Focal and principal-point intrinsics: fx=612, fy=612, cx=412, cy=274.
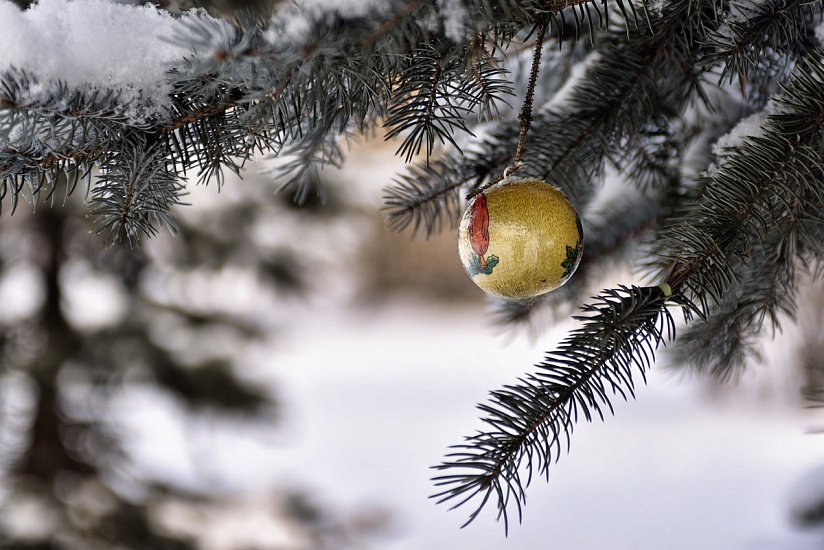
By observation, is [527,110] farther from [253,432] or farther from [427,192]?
[253,432]

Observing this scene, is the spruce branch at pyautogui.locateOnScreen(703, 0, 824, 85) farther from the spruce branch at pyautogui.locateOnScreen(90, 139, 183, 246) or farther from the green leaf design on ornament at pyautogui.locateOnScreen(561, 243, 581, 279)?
the spruce branch at pyautogui.locateOnScreen(90, 139, 183, 246)

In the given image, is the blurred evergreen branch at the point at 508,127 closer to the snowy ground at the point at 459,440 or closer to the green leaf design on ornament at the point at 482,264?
the green leaf design on ornament at the point at 482,264

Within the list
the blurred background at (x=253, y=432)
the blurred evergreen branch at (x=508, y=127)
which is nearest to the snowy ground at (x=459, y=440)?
the blurred background at (x=253, y=432)

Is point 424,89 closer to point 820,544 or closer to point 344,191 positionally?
point 344,191

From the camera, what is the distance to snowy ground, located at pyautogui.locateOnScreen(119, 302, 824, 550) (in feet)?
4.69

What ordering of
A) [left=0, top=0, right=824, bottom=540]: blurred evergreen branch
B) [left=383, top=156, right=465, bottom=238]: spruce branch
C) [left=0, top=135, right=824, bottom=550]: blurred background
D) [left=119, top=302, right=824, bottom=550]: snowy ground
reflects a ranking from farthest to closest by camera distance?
[left=119, top=302, right=824, bottom=550]: snowy ground, [left=0, top=135, right=824, bottom=550]: blurred background, [left=383, top=156, right=465, bottom=238]: spruce branch, [left=0, top=0, right=824, bottom=540]: blurred evergreen branch

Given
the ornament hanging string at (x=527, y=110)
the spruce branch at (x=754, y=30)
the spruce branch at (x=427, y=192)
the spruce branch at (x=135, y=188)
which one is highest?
the spruce branch at (x=427, y=192)

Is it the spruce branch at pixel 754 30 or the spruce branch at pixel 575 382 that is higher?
the spruce branch at pixel 754 30

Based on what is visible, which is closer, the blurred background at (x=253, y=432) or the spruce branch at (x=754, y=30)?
the spruce branch at (x=754, y=30)

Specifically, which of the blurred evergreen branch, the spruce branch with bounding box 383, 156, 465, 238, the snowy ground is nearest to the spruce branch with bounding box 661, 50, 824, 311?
the blurred evergreen branch

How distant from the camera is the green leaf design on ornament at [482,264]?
347 millimetres

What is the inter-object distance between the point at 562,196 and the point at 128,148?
235 millimetres

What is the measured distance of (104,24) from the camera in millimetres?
294

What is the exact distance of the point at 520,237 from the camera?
1.12 ft
